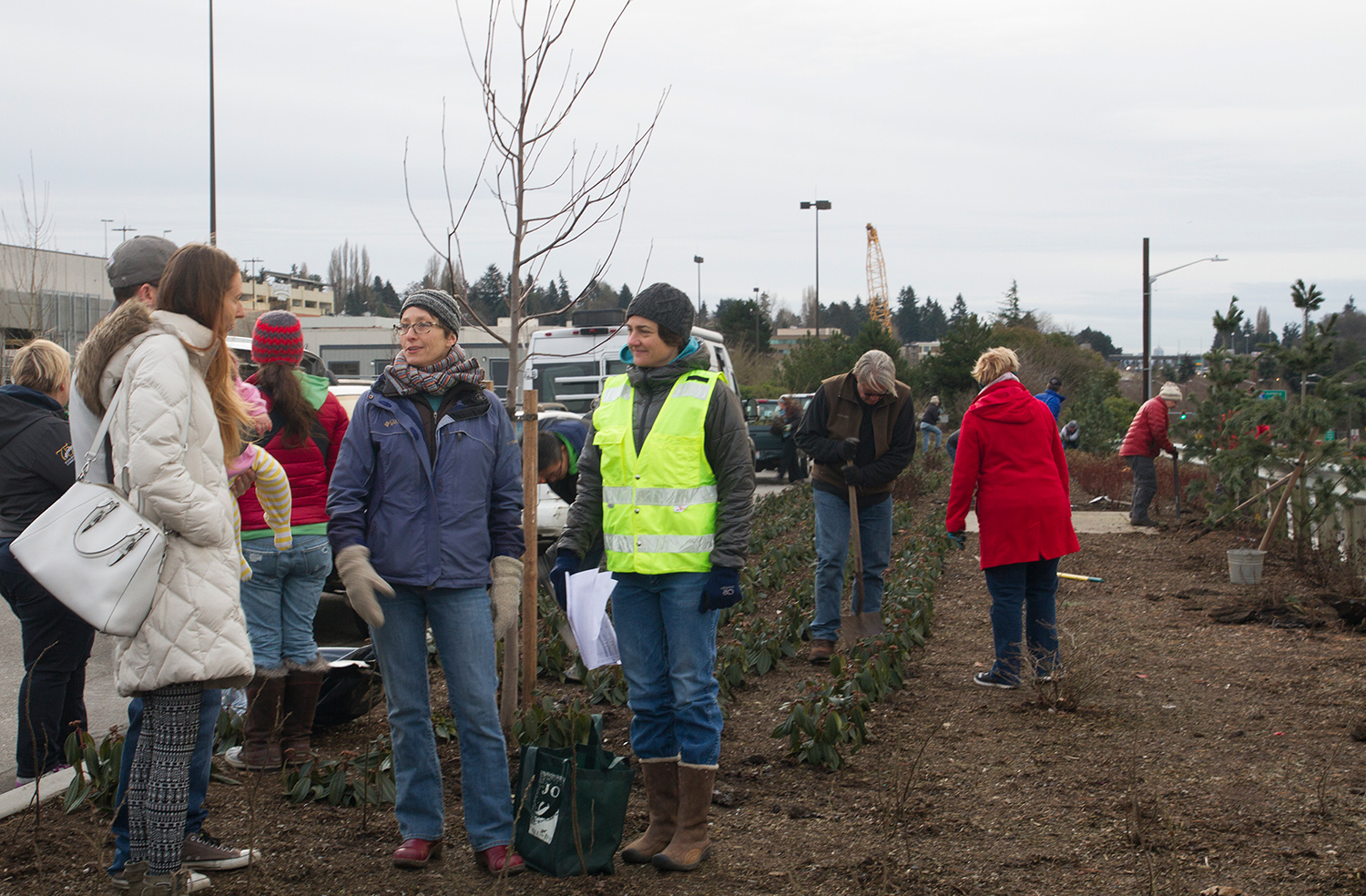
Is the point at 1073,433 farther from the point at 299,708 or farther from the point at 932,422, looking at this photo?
the point at 299,708

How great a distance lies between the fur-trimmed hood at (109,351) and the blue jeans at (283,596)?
1.38 meters

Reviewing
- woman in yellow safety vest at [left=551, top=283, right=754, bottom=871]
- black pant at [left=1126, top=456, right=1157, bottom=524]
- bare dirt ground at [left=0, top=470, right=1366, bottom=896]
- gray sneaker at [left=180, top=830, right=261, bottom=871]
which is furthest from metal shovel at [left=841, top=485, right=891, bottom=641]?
black pant at [left=1126, top=456, right=1157, bottom=524]

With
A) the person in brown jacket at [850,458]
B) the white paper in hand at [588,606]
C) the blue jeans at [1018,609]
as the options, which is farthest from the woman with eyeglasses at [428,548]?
the person in brown jacket at [850,458]

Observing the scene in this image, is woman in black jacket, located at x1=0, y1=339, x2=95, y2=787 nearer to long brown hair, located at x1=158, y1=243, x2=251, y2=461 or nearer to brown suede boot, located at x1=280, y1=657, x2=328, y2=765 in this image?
brown suede boot, located at x1=280, y1=657, x2=328, y2=765

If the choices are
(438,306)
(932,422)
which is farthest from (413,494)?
(932,422)

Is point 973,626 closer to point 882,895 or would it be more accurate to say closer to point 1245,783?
point 1245,783

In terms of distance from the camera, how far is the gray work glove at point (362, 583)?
338 centimetres

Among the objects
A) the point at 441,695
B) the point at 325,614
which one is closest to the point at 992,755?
the point at 441,695

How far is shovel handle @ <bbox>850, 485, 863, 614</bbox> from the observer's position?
22.4ft

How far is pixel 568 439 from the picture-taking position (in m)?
4.88

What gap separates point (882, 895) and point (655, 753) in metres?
0.90

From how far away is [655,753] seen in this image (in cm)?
384

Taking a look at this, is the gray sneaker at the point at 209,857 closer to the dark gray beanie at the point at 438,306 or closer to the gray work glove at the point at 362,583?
the gray work glove at the point at 362,583

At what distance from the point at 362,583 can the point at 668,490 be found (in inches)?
39.9
